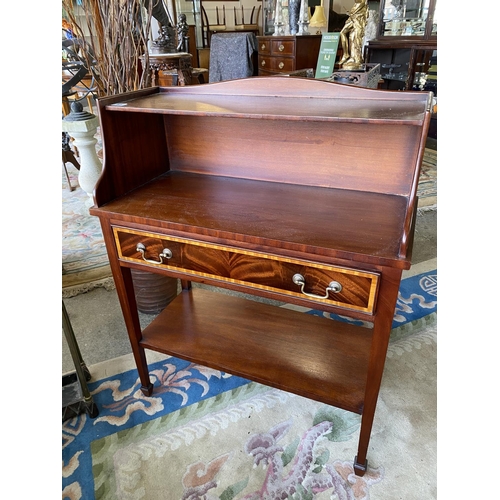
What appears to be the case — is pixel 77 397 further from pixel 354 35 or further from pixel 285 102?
pixel 354 35

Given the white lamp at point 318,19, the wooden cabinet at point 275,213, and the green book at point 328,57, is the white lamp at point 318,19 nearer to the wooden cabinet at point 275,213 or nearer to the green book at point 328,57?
the green book at point 328,57

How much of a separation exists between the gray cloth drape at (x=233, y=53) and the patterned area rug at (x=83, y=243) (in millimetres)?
2305

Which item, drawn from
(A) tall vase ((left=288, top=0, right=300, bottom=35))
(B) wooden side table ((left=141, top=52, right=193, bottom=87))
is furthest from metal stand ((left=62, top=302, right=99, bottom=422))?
(A) tall vase ((left=288, top=0, right=300, bottom=35))

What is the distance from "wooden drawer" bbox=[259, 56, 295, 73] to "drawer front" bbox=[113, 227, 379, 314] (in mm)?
3499

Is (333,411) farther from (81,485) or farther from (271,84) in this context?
(271,84)

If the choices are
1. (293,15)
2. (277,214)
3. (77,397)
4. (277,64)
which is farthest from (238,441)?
(293,15)

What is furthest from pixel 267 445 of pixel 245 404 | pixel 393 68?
pixel 393 68

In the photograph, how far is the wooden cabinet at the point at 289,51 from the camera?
12.7 ft

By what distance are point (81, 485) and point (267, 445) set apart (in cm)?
59

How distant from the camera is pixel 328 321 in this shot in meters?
1.49

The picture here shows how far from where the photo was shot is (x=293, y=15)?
4.17 meters

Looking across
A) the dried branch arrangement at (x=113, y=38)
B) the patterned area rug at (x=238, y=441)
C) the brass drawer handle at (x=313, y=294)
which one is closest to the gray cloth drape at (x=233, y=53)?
the dried branch arrangement at (x=113, y=38)

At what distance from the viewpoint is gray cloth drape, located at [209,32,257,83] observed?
Result: 436cm

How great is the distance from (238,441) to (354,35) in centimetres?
213
